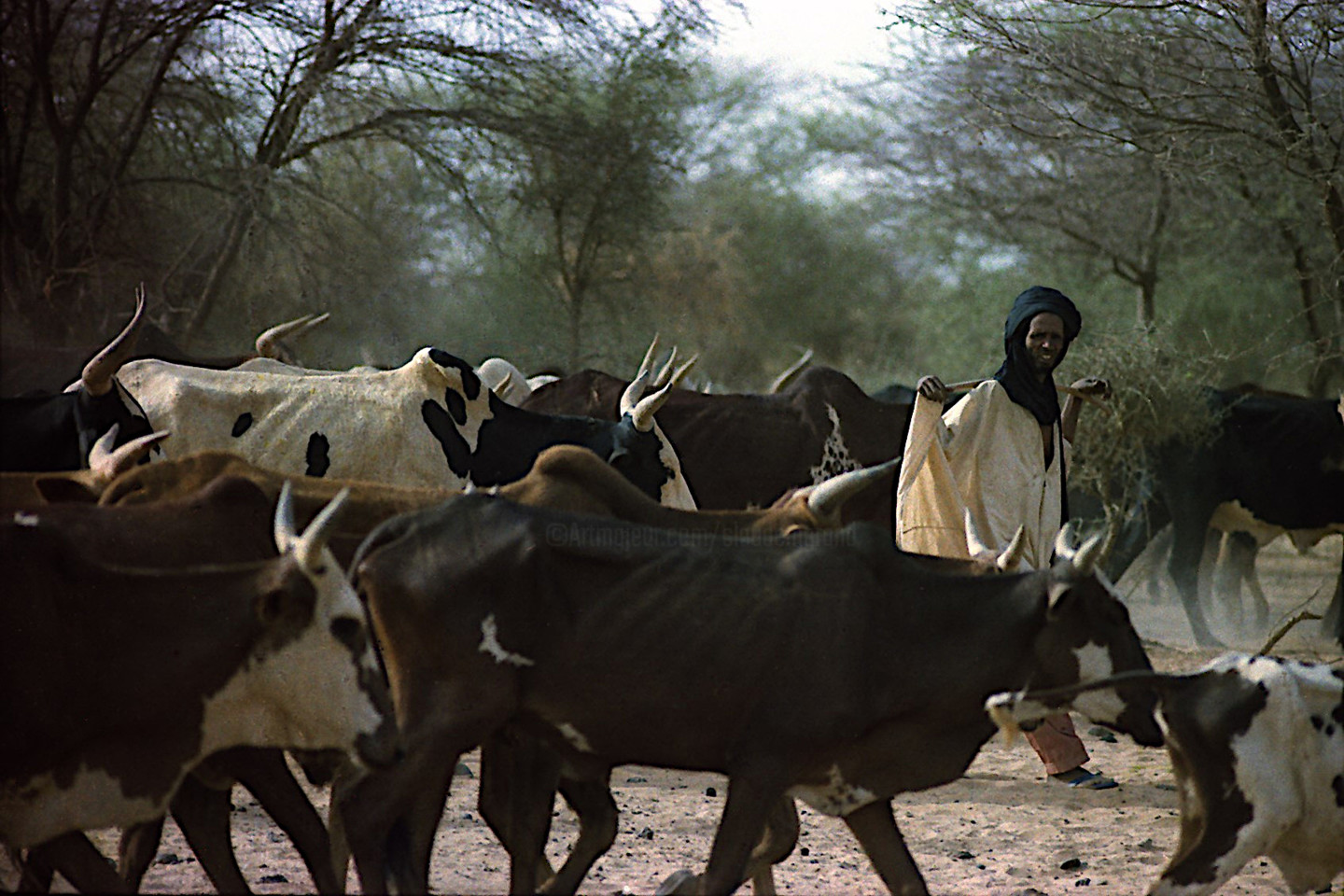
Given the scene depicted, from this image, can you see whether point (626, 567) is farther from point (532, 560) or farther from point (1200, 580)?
point (1200, 580)

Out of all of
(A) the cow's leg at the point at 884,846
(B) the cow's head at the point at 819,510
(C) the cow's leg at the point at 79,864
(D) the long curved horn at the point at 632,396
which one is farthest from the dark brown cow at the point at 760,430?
(C) the cow's leg at the point at 79,864

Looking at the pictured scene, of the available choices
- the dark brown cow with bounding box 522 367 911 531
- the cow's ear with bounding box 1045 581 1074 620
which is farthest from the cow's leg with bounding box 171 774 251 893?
the dark brown cow with bounding box 522 367 911 531

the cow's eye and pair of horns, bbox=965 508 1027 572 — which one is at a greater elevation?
pair of horns, bbox=965 508 1027 572

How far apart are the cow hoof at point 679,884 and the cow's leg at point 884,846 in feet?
1.65

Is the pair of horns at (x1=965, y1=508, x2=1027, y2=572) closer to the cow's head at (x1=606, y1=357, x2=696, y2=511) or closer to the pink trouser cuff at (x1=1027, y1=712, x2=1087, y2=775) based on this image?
the pink trouser cuff at (x1=1027, y1=712, x2=1087, y2=775)

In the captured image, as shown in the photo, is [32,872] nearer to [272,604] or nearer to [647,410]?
[272,604]

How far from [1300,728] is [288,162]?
10831 millimetres

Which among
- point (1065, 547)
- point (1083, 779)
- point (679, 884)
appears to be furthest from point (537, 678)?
point (1083, 779)

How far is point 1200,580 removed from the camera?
42.2ft

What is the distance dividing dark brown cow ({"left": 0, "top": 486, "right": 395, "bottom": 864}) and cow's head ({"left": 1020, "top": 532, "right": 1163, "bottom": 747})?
183 centimetres

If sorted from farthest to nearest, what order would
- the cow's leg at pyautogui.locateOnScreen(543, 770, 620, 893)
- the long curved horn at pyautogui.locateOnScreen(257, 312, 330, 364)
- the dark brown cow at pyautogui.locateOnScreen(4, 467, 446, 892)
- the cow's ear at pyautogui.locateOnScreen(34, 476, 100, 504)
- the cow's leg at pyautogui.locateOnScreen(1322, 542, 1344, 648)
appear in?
1. the cow's leg at pyautogui.locateOnScreen(1322, 542, 1344, 648)
2. the long curved horn at pyautogui.locateOnScreen(257, 312, 330, 364)
3. the cow's ear at pyautogui.locateOnScreen(34, 476, 100, 504)
4. the cow's leg at pyautogui.locateOnScreen(543, 770, 620, 893)
5. the dark brown cow at pyautogui.locateOnScreen(4, 467, 446, 892)

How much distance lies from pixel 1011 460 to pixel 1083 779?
143cm

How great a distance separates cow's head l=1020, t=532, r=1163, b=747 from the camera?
166 inches

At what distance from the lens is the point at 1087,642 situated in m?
4.23
